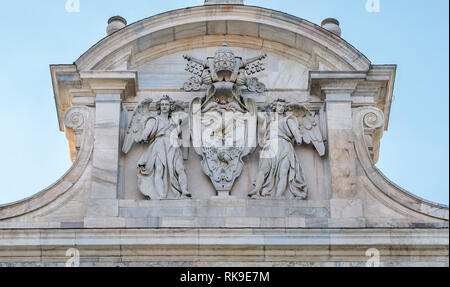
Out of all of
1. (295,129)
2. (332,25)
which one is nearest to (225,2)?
(332,25)

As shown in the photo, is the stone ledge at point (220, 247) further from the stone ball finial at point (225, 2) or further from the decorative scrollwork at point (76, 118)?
the stone ball finial at point (225, 2)

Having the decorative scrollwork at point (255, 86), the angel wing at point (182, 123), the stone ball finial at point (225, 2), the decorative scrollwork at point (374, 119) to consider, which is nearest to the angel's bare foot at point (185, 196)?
the angel wing at point (182, 123)

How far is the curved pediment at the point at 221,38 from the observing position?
17156mm

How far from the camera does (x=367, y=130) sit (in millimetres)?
16859

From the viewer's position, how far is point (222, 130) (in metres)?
16.7

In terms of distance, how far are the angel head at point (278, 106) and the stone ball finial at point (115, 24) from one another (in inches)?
99.2

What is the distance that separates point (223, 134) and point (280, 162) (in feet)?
2.84

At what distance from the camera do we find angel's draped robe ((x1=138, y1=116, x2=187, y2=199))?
16.2 meters

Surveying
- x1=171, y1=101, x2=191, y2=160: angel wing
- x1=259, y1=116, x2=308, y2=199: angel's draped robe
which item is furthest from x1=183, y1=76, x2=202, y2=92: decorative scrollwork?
x1=259, y1=116, x2=308, y2=199: angel's draped robe

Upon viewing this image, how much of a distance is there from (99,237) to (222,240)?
1497 mm
